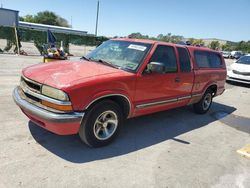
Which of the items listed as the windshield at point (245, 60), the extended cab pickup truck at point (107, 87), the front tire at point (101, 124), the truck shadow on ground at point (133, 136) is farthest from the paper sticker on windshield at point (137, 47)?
the windshield at point (245, 60)

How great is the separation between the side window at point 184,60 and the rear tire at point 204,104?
1405 mm

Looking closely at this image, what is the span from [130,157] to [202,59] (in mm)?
3669

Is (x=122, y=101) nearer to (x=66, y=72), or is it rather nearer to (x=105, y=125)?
(x=105, y=125)

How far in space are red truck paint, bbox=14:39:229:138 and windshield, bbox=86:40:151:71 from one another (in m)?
0.14

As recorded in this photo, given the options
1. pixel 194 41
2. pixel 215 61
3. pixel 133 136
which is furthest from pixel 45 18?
pixel 133 136

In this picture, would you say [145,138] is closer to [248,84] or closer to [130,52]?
[130,52]

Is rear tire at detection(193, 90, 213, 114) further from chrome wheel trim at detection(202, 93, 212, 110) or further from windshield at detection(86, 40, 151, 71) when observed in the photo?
windshield at detection(86, 40, 151, 71)

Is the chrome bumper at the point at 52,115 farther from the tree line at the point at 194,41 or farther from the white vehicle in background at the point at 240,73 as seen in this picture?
the white vehicle in background at the point at 240,73

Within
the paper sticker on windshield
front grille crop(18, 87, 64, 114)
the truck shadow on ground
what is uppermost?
the paper sticker on windshield

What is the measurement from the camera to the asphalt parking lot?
10.4 feet

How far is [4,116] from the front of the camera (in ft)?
15.9

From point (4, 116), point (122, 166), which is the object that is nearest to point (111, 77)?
point (122, 166)

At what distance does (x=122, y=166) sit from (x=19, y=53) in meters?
15.4

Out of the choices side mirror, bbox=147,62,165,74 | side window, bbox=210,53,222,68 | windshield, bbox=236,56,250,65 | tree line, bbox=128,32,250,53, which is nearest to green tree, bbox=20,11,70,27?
tree line, bbox=128,32,250,53
